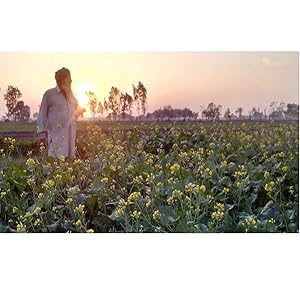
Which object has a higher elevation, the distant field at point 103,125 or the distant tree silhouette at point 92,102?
the distant tree silhouette at point 92,102

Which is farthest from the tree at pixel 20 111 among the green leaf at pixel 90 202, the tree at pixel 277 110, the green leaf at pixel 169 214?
the tree at pixel 277 110

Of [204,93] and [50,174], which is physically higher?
[204,93]

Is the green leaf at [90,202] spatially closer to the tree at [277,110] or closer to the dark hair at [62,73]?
the dark hair at [62,73]

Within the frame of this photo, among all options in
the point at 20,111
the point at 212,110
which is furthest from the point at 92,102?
the point at 212,110

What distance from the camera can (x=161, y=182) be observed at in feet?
14.6

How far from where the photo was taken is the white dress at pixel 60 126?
4500 mm

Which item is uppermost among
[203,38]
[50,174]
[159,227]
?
[203,38]

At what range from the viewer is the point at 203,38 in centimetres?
431

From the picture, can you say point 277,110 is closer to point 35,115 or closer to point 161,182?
point 161,182

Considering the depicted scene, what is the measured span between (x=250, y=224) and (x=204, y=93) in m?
0.74

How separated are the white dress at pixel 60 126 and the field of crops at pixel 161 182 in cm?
6
